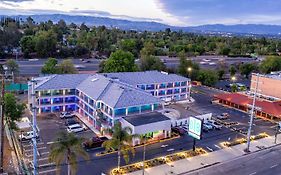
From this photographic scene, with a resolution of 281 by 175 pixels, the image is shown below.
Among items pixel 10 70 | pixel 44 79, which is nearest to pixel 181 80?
pixel 44 79

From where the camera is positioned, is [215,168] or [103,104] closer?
[215,168]

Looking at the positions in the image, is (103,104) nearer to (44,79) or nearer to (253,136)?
(44,79)

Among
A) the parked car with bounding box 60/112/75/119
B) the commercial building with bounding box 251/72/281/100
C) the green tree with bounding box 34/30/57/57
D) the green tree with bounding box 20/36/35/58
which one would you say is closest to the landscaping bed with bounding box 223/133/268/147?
the commercial building with bounding box 251/72/281/100

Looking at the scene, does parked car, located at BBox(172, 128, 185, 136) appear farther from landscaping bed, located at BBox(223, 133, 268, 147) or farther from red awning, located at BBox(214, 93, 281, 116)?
red awning, located at BBox(214, 93, 281, 116)

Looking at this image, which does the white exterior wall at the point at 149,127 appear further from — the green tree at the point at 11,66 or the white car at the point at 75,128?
the green tree at the point at 11,66

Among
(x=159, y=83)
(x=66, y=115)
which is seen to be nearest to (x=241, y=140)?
(x=159, y=83)
